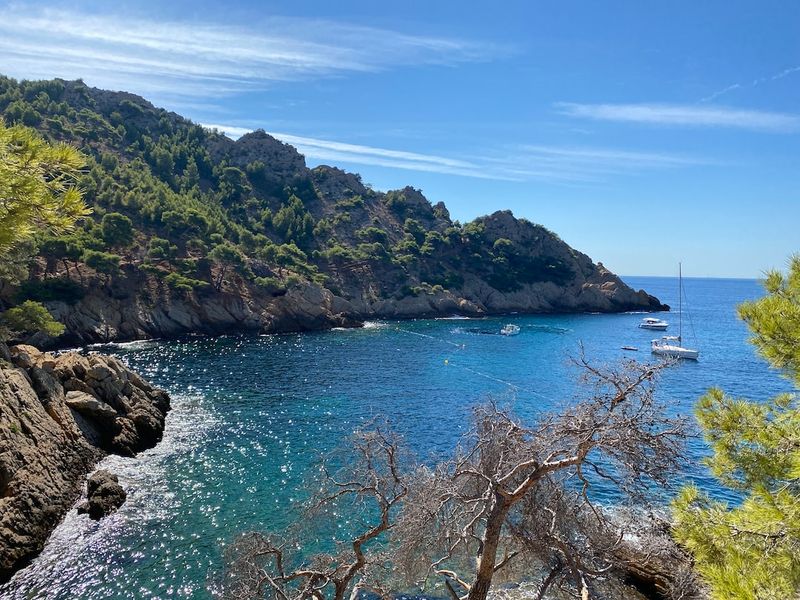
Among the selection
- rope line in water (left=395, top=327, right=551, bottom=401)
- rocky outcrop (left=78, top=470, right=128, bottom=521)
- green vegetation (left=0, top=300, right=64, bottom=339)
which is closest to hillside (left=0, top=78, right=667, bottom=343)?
rope line in water (left=395, top=327, right=551, bottom=401)

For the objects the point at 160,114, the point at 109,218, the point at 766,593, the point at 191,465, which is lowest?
the point at 191,465

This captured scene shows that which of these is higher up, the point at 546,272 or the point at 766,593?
the point at 546,272

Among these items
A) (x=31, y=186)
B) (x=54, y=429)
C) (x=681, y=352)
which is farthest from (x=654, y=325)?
(x=31, y=186)

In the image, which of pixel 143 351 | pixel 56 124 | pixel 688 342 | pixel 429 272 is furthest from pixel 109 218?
pixel 688 342

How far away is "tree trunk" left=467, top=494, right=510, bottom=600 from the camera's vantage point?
30.9 ft

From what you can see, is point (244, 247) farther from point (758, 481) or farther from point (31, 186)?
point (758, 481)

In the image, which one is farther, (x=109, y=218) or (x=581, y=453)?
(x=109, y=218)

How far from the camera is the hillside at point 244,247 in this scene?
59.4 metres

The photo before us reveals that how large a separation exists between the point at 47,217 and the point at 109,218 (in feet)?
212

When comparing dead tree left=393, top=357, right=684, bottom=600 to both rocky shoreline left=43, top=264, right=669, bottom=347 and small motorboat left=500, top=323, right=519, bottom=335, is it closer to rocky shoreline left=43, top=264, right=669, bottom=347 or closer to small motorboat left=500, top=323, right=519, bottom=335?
rocky shoreline left=43, top=264, right=669, bottom=347

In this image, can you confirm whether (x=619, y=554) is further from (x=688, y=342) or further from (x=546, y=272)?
(x=546, y=272)

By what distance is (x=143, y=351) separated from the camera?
5100cm

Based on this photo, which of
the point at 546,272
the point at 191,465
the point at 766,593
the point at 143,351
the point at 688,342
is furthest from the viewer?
the point at 546,272

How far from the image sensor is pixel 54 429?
22.5m
